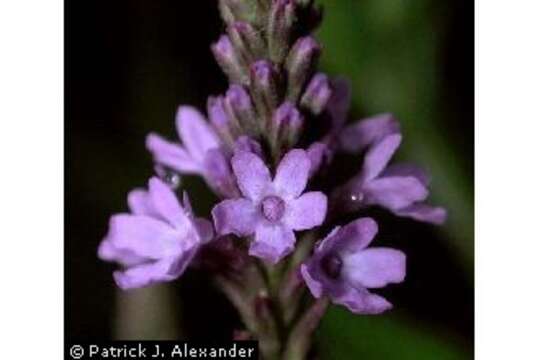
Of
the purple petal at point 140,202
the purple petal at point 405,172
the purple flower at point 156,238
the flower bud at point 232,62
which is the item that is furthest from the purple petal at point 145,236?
the purple petal at point 405,172

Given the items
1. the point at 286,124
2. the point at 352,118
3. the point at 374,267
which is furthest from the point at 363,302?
the point at 352,118

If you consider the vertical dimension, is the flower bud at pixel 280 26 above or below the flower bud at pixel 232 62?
above

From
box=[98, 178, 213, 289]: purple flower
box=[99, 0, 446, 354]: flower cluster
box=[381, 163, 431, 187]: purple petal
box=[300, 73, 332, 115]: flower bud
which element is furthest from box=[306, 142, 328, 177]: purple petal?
box=[381, 163, 431, 187]: purple petal

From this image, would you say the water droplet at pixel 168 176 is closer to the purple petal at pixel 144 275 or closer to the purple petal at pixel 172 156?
the purple petal at pixel 172 156

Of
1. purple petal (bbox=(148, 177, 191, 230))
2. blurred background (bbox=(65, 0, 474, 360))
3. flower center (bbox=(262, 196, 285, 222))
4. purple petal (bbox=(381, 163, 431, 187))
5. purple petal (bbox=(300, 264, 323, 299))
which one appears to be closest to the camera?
purple petal (bbox=(300, 264, 323, 299))

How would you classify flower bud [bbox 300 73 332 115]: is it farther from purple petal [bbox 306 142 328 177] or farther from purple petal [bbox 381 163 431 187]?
purple petal [bbox 381 163 431 187]
